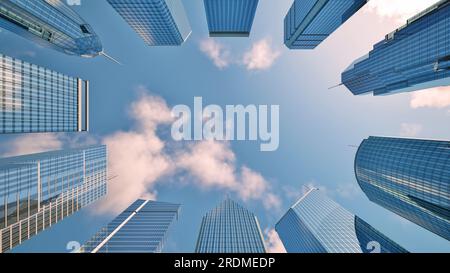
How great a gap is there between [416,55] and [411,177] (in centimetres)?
6380

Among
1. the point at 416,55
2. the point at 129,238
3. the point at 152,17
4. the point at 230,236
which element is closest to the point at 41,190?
the point at 129,238

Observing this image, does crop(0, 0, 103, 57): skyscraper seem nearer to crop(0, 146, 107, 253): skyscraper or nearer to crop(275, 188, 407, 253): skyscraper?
crop(0, 146, 107, 253): skyscraper

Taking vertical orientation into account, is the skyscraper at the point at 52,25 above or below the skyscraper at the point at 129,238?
above

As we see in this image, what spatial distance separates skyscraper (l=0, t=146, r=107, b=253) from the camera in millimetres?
101750

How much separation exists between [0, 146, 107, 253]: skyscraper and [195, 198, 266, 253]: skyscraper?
8408 centimetres

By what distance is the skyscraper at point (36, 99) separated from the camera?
10775 centimetres

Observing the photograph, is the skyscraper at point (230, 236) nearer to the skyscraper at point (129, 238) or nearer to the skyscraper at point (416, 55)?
the skyscraper at point (129, 238)

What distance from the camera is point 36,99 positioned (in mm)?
126062

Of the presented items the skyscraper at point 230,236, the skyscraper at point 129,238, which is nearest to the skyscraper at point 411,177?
the skyscraper at point 230,236

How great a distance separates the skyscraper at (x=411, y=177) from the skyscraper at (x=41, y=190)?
182795mm

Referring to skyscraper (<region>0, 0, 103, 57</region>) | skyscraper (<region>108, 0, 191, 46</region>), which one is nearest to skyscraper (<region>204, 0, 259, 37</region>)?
skyscraper (<region>108, 0, 191, 46</region>)

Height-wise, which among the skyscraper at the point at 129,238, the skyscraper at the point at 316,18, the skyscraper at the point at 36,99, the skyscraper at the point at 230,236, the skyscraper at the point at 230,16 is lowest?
the skyscraper at the point at 129,238

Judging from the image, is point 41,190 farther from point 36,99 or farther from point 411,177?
point 411,177
